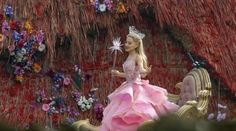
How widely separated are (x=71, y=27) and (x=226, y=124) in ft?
22.0

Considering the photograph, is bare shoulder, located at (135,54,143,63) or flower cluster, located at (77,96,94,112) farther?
flower cluster, located at (77,96,94,112)

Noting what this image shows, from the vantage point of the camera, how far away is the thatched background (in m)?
7.45

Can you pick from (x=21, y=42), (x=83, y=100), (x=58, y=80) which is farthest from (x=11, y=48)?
(x=83, y=100)

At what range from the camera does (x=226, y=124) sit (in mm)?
749

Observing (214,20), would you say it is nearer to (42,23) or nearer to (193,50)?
(193,50)

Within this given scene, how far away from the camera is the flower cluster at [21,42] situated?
740 cm

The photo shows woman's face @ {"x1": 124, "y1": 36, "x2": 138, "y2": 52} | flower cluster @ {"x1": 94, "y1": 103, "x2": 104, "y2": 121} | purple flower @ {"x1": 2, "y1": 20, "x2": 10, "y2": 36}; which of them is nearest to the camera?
woman's face @ {"x1": 124, "y1": 36, "x2": 138, "y2": 52}

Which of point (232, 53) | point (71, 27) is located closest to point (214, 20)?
point (232, 53)

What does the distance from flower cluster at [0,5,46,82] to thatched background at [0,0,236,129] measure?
0.08 meters

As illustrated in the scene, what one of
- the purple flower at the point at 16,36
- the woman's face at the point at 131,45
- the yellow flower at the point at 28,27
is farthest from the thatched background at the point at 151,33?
the woman's face at the point at 131,45

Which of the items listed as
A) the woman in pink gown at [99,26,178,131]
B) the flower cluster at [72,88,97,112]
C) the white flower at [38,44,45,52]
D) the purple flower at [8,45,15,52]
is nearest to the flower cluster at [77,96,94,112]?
the flower cluster at [72,88,97,112]

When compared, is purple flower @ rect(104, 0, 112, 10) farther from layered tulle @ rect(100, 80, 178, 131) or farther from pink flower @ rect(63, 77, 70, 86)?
layered tulle @ rect(100, 80, 178, 131)

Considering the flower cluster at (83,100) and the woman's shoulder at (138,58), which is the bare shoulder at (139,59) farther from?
the flower cluster at (83,100)

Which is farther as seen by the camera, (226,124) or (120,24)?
(120,24)
